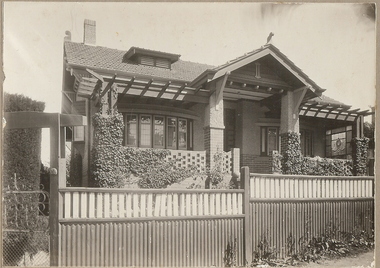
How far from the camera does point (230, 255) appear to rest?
8398mm

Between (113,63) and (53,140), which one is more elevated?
(113,63)

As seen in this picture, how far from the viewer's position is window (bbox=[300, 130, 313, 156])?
17.0m

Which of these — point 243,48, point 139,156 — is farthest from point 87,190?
point 243,48

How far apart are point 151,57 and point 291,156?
703cm

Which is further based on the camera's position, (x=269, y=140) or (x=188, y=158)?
(x=269, y=140)

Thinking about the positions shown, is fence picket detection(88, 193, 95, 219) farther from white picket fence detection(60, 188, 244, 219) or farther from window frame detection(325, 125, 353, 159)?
window frame detection(325, 125, 353, 159)

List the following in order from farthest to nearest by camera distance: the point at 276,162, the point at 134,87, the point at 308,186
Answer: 1. the point at 276,162
2. the point at 134,87
3. the point at 308,186

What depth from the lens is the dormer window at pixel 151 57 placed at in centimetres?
1477

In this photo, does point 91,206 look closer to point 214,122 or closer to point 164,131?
point 214,122

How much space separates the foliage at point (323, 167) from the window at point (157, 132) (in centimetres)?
455

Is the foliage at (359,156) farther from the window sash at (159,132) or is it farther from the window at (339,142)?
the window sash at (159,132)

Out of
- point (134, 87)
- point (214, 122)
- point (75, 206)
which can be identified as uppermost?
point (134, 87)

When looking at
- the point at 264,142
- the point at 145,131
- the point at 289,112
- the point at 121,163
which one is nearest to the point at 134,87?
the point at 145,131

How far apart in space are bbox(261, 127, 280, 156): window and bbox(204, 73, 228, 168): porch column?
4232 mm
